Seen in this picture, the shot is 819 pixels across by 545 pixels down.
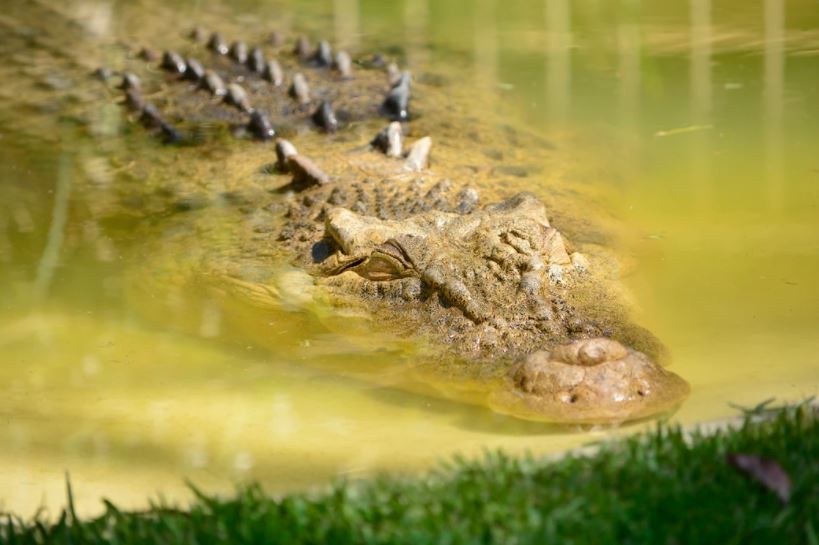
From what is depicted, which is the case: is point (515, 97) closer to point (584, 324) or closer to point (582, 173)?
point (582, 173)

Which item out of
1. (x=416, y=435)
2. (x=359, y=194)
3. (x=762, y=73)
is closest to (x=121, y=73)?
(x=359, y=194)

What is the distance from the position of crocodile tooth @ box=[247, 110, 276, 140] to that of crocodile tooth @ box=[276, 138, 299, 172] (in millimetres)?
988

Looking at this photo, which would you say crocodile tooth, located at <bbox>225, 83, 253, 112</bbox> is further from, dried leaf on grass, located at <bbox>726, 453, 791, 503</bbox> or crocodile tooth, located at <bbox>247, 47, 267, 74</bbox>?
dried leaf on grass, located at <bbox>726, 453, 791, 503</bbox>

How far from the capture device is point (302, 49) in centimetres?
1221

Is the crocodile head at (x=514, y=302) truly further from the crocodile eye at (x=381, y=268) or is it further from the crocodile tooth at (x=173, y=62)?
the crocodile tooth at (x=173, y=62)

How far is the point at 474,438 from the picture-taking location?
4.53 metres

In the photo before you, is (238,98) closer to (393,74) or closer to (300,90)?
(300,90)

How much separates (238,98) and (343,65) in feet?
4.75

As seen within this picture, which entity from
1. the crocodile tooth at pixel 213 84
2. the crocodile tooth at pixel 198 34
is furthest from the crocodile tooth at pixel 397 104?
the crocodile tooth at pixel 198 34

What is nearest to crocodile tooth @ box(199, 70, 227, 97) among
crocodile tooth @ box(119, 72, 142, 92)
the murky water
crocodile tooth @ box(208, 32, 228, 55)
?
crocodile tooth @ box(119, 72, 142, 92)

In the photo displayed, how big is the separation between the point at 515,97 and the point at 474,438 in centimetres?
655

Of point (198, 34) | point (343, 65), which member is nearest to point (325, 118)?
point (343, 65)

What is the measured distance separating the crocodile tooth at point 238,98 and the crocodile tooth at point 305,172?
7.78ft

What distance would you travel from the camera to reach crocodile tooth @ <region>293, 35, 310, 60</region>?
1210 centimetres
